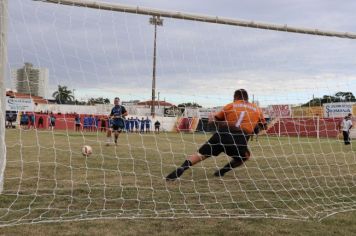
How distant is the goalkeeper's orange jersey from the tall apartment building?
2721 mm

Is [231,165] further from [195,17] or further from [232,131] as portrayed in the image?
[195,17]

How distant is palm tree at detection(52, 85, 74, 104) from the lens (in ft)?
18.1

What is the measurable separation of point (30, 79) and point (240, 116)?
3191 mm

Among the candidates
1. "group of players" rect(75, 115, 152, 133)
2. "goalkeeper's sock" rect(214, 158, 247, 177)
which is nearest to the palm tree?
"goalkeeper's sock" rect(214, 158, 247, 177)

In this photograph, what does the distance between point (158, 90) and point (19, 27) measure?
2114 mm

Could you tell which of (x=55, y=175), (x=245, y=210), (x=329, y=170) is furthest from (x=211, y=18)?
(x=329, y=170)

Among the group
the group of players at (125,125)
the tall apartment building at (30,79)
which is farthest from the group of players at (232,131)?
the group of players at (125,125)

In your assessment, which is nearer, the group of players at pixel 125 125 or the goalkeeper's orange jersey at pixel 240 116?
the goalkeeper's orange jersey at pixel 240 116

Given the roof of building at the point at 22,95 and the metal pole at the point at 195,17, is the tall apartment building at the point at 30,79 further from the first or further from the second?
the metal pole at the point at 195,17

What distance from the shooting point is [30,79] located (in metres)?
5.31

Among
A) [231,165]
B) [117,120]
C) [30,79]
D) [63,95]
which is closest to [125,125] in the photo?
[117,120]

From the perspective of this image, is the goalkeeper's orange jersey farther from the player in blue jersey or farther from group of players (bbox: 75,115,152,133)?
the player in blue jersey

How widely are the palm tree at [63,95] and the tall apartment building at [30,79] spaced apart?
5.6 inches

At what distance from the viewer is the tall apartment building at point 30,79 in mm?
5277
